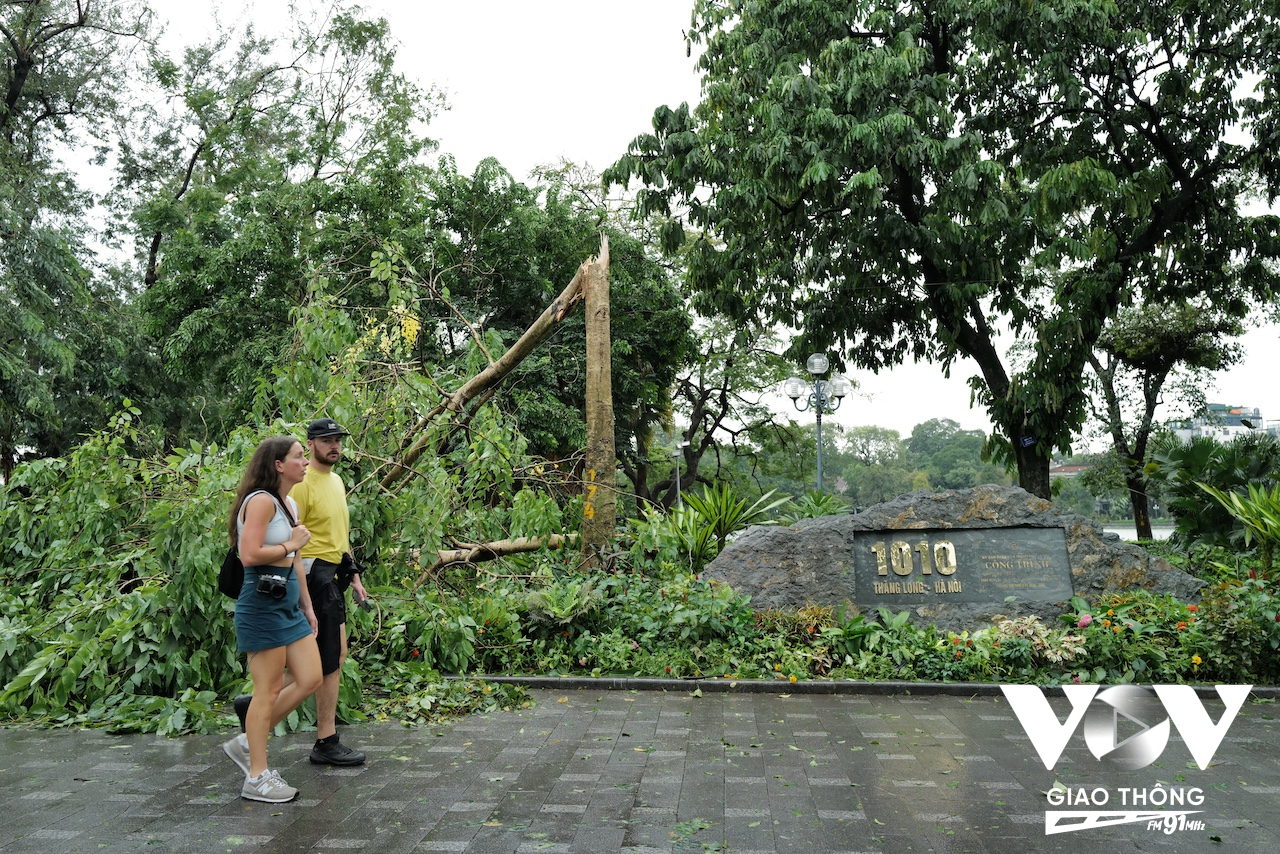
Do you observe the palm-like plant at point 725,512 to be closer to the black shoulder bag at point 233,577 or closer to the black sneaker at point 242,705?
the black sneaker at point 242,705

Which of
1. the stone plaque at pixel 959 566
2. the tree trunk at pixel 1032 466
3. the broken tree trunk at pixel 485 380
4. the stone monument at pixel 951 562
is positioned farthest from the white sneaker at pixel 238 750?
the tree trunk at pixel 1032 466

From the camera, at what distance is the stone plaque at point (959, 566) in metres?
8.03

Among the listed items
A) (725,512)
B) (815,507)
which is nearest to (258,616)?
(725,512)

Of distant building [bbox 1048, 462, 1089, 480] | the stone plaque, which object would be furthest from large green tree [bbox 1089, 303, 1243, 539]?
the stone plaque

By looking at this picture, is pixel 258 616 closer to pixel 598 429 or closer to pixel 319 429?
pixel 319 429

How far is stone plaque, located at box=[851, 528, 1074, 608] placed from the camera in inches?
316

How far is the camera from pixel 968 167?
12.2 m

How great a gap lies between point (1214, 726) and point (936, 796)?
8.33ft

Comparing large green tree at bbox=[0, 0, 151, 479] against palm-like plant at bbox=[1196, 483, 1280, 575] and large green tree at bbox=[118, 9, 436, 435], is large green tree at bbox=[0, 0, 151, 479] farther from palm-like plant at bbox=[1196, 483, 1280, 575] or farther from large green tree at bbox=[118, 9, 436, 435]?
palm-like plant at bbox=[1196, 483, 1280, 575]

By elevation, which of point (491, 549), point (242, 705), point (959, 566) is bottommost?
point (242, 705)

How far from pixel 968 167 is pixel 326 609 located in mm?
10208

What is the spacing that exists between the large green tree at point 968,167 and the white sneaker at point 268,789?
31.6ft

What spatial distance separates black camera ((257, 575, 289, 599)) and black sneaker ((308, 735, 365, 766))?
1088 mm

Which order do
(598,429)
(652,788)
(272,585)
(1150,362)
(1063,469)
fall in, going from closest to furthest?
(272,585), (652,788), (598,429), (1150,362), (1063,469)
